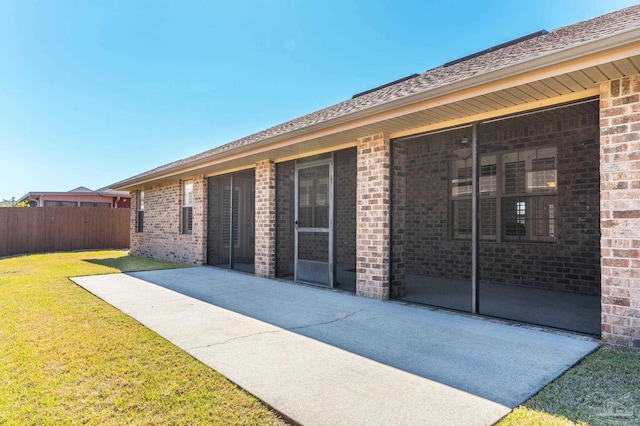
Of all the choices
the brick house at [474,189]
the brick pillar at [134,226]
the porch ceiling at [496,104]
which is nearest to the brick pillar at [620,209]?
the brick house at [474,189]

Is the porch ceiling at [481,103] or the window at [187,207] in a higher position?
the porch ceiling at [481,103]

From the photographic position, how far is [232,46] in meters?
12.9

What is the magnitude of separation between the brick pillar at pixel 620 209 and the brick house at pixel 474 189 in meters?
0.01

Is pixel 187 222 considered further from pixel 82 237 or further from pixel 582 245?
pixel 582 245

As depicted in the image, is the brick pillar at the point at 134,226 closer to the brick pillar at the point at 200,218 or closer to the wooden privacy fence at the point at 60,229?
the wooden privacy fence at the point at 60,229

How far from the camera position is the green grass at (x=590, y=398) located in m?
2.18

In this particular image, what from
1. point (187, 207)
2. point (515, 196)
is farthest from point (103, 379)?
point (187, 207)

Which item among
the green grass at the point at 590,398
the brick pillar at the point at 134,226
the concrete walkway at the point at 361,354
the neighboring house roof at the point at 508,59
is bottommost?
the concrete walkway at the point at 361,354

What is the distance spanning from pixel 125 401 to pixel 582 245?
A: 693 cm

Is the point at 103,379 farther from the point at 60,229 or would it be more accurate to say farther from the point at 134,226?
the point at 60,229

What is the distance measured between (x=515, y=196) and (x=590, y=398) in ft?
18.0

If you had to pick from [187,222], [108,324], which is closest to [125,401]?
[108,324]

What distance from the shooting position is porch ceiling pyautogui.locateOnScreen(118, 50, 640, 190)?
11.1 ft

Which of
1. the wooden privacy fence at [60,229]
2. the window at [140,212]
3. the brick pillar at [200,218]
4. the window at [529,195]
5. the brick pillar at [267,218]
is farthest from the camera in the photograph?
the wooden privacy fence at [60,229]
